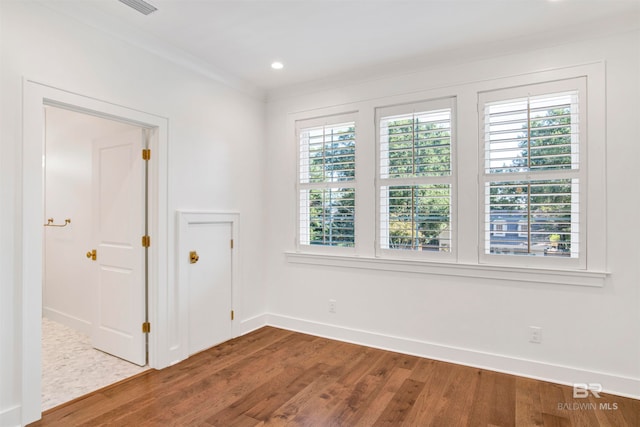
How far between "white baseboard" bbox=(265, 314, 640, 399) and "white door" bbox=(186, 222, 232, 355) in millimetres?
837

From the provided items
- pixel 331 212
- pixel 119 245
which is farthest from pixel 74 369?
pixel 331 212

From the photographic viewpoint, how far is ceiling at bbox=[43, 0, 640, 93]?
253 cm

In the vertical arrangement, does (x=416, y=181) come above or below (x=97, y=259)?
above

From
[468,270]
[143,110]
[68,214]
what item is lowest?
[468,270]

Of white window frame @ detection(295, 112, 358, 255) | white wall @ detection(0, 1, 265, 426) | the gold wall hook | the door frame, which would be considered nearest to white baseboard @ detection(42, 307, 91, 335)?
the gold wall hook

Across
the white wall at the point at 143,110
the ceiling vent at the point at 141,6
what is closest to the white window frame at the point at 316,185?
the white wall at the point at 143,110

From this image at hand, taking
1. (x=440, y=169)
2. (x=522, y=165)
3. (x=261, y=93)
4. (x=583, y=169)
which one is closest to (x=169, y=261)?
(x=261, y=93)

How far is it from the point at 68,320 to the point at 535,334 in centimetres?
493

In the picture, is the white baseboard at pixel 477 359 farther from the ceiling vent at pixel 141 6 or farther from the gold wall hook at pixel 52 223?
the ceiling vent at pixel 141 6

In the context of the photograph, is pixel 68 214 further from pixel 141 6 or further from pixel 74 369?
pixel 141 6

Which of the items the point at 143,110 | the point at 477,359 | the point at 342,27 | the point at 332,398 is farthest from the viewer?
the point at 477,359

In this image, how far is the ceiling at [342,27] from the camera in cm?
253

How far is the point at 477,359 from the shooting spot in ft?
10.3


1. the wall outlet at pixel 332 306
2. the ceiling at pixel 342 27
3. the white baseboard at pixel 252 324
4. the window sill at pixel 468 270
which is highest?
the ceiling at pixel 342 27
